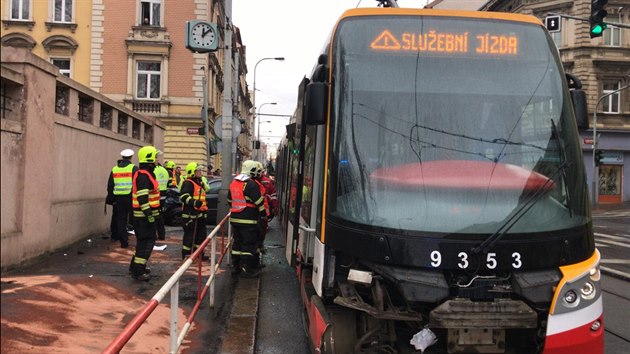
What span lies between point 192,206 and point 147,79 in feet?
79.7

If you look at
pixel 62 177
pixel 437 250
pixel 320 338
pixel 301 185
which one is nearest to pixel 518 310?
pixel 437 250

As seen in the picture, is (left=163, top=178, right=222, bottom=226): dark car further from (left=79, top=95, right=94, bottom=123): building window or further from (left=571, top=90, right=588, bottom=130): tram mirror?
(left=571, top=90, right=588, bottom=130): tram mirror

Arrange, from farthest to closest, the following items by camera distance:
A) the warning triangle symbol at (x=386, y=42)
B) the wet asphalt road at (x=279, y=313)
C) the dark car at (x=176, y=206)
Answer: the dark car at (x=176, y=206) → the wet asphalt road at (x=279, y=313) → the warning triangle symbol at (x=386, y=42)

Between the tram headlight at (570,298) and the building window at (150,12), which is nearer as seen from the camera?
the tram headlight at (570,298)

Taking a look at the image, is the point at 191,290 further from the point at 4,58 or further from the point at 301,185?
the point at 4,58

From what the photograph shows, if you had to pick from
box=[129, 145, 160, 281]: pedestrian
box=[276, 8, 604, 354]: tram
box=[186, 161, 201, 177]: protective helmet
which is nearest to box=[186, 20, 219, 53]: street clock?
box=[186, 161, 201, 177]: protective helmet

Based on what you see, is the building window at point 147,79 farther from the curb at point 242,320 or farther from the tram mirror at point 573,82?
the tram mirror at point 573,82

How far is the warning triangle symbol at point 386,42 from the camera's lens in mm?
4031

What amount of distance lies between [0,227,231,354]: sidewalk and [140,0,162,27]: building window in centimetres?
2471

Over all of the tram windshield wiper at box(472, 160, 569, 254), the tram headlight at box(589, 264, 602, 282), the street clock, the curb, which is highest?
the street clock

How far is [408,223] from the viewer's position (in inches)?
141

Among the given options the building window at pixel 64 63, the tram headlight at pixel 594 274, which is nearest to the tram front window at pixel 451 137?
the tram headlight at pixel 594 274

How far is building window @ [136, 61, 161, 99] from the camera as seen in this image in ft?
100

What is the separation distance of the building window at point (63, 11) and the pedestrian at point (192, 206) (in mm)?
25546
